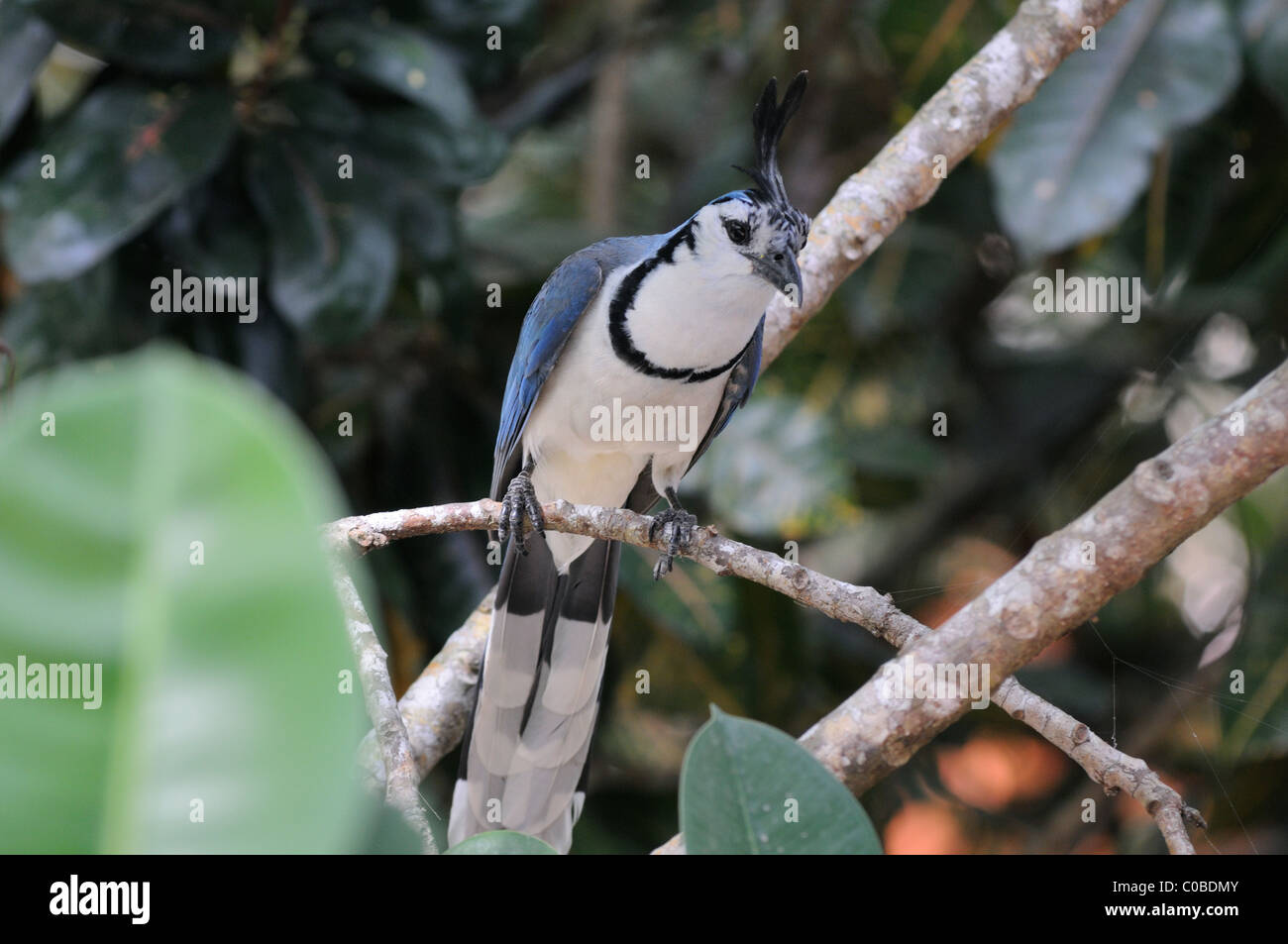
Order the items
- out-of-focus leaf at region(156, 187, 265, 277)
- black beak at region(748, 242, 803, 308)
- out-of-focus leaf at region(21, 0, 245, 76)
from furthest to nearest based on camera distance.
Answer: out-of-focus leaf at region(156, 187, 265, 277) < out-of-focus leaf at region(21, 0, 245, 76) < black beak at region(748, 242, 803, 308)

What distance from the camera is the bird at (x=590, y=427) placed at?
1.73 metres

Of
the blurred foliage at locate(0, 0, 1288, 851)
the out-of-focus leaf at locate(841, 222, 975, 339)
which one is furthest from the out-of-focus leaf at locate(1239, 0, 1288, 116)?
the out-of-focus leaf at locate(841, 222, 975, 339)

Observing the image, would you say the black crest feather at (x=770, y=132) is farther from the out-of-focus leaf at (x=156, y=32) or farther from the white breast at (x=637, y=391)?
the out-of-focus leaf at (x=156, y=32)

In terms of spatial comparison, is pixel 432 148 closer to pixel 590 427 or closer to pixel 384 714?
pixel 590 427

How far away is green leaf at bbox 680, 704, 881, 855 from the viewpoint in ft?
2.27

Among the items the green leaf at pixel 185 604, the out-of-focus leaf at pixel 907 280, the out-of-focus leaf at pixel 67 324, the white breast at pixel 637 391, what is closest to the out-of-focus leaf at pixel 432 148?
the white breast at pixel 637 391

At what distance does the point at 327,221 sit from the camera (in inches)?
84.2

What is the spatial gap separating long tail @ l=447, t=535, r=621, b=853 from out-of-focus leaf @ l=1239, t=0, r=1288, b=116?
1.61 m

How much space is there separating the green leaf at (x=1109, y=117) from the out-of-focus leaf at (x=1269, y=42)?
0.05 meters

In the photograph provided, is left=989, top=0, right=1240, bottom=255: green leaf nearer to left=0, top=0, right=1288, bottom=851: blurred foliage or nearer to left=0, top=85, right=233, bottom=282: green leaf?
left=0, top=0, right=1288, bottom=851: blurred foliage

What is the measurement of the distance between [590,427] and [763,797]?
48.6 inches

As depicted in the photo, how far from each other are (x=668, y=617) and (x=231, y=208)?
3.91ft

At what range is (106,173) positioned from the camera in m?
2.04

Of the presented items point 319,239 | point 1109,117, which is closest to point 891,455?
point 1109,117
